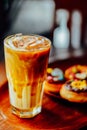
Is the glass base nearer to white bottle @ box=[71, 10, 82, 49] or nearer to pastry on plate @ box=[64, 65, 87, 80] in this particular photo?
pastry on plate @ box=[64, 65, 87, 80]

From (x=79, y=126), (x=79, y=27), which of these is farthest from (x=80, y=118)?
(x=79, y=27)

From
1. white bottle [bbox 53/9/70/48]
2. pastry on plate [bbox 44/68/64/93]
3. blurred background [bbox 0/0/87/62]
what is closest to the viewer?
pastry on plate [bbox 44/68/64/93]

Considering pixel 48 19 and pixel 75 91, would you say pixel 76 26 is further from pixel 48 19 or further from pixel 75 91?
pixel 75 91

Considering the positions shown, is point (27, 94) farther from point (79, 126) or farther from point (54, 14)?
point (54, 14)

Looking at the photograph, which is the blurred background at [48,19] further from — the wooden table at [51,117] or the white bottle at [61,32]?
the wooden table at [51,117]

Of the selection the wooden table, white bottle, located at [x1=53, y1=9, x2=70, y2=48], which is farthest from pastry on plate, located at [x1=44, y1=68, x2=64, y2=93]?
white bottle, located at [x1=53, y1=9, x2=70, y2=48]

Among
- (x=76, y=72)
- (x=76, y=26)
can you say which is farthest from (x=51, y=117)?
(x=76, y=26)

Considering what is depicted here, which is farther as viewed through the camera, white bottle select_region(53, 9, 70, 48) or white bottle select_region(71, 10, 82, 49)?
white bottle select_region(71, 10, 82, 49)
